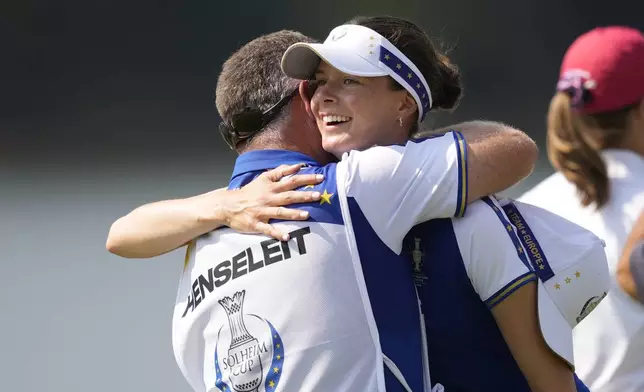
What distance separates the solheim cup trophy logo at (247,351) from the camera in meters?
1.81

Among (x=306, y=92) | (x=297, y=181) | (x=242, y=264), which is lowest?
(x=242, y=264)

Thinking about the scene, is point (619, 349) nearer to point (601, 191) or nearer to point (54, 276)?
point (601, 191)

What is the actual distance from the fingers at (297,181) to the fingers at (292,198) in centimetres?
1

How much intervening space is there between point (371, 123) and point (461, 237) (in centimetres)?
28

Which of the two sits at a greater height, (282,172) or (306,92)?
(306,92)

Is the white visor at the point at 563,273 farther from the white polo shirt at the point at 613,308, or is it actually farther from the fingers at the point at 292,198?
the fingers at the point at 292,198

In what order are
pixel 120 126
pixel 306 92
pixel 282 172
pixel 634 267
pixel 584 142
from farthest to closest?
pixel 120 126, pixel 306 92, pixel 282 172, pixel 584 142, pixel 634 267

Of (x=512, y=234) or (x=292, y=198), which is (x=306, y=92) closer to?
(x=292, y=198)

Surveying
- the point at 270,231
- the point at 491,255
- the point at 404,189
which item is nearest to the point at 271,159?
the point at 270,231

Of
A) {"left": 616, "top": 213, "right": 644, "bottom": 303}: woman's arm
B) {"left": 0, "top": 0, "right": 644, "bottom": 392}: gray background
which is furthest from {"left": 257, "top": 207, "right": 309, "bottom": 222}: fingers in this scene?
{"left": 0, "top": 0, "right": 644, "bottom": 392}: gray background

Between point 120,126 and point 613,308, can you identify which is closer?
point 613,308

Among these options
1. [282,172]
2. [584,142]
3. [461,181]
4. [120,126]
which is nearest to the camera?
[584,142]

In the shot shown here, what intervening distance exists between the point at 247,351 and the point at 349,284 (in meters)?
0.22

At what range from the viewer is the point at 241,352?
1840mm
